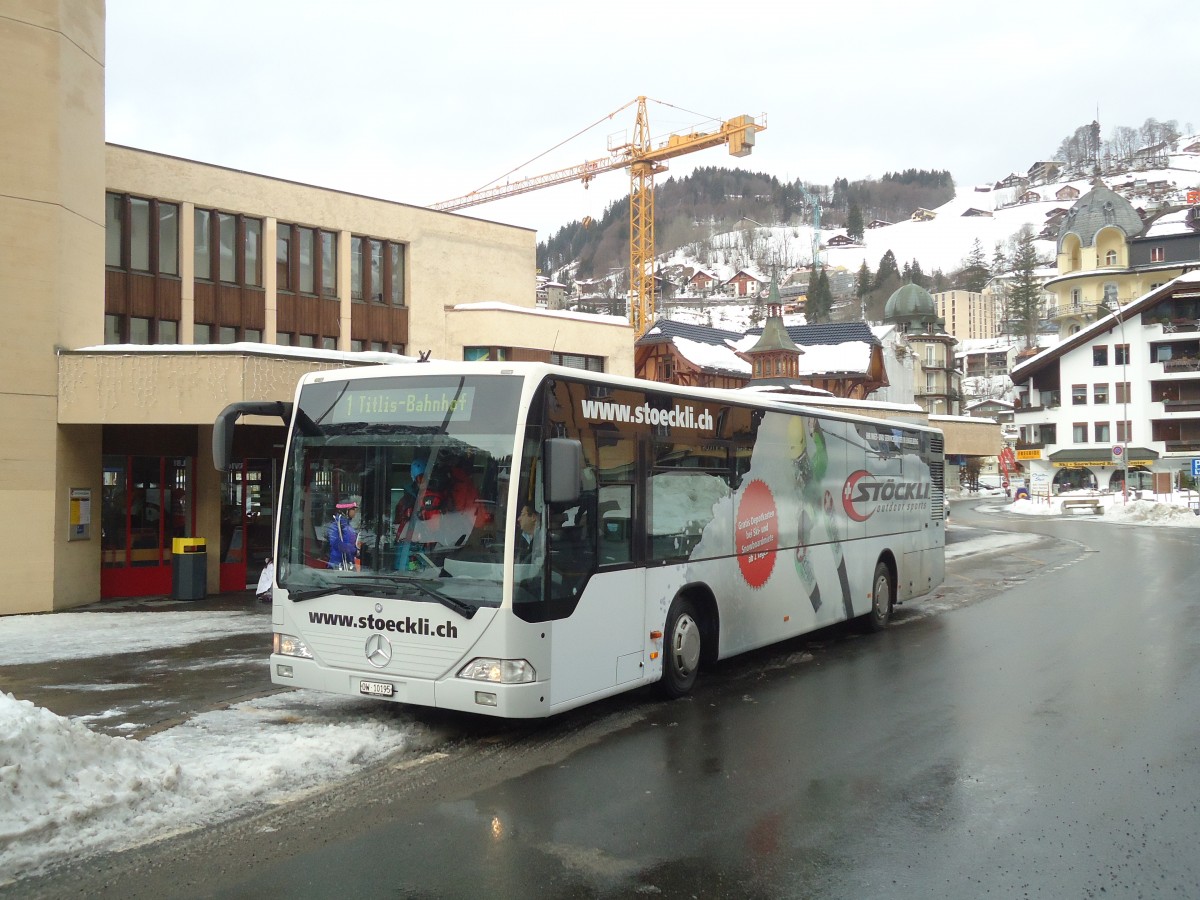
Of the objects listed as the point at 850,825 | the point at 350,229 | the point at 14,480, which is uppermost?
the point at 350,229

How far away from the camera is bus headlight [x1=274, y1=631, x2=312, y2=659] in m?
8.45

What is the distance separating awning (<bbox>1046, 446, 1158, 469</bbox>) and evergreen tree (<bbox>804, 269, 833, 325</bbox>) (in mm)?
91750

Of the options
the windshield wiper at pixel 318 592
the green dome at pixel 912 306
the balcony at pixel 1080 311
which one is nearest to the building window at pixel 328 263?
the windshield wiper at pixel 318 592

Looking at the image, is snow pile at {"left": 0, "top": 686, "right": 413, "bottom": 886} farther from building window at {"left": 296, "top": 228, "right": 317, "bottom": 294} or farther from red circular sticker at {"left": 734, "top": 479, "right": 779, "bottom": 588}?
building window at {"left": 296, "top": 228, "right": 317, "bottom": 294}

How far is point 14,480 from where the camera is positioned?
1579cm

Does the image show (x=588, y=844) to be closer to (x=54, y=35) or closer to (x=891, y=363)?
(x=54, y=35)

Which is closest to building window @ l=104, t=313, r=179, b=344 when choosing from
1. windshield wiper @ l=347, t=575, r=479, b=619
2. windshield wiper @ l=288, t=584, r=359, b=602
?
windshield wiper @ l=288, t=584, r=359, b=602

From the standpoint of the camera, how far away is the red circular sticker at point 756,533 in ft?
35.4

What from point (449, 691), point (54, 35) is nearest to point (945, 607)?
point (449, 691)

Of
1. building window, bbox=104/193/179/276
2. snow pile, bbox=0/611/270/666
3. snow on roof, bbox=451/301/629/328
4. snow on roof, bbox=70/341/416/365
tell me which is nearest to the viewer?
snow pile, bbox=0/611/270/666

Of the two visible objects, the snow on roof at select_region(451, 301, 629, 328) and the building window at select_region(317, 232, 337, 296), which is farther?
the snow on roof at select_region(451, 301, 629, 328)

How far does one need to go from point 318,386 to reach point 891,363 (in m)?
82.7

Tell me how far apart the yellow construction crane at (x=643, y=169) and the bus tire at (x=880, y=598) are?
70701 millimetres

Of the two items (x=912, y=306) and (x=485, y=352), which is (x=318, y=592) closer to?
(x=485, y=352)
